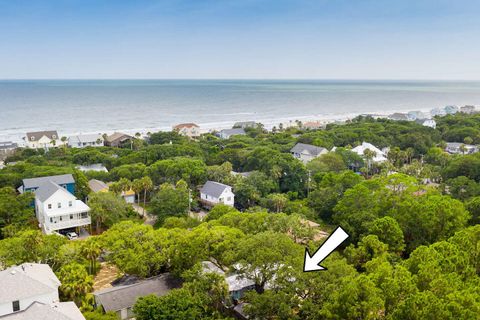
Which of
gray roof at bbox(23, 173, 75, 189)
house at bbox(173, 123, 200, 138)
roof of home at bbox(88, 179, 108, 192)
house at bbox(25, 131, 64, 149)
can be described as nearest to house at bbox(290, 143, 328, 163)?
roof of home at bbox(88, 179, 108, 192)

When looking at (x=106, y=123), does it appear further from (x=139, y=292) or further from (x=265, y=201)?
(x=139, y=292)

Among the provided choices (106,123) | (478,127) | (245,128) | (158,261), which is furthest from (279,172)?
(106,123)

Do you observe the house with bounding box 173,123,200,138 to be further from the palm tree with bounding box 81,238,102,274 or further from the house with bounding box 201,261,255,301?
the house with bounding box 201,261,255,301

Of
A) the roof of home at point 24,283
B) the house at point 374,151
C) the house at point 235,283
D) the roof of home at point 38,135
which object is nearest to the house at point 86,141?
the roof of home at point 38,135

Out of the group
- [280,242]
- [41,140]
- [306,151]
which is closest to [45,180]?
[280,242]

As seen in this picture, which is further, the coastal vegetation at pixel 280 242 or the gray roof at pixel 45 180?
the gray roof at pixel 45 180

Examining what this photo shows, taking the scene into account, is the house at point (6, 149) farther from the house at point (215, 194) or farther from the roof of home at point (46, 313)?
the roof of home at point (46, 313)

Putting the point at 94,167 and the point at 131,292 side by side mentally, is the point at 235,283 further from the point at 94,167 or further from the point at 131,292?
the point at 94,167
